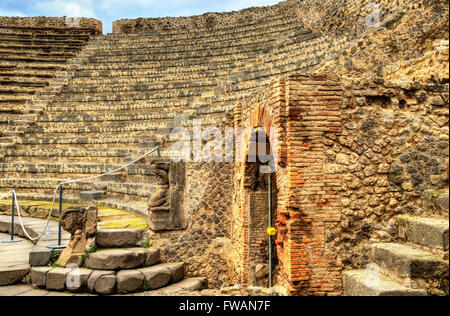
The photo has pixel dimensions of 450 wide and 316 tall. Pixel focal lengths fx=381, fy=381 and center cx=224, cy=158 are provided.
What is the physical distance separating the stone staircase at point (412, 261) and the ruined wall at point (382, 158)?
0.12 metres

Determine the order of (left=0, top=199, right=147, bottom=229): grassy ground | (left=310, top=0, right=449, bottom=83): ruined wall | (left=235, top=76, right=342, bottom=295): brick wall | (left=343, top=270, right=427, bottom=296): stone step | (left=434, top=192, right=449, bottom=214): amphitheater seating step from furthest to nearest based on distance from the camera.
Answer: (left=310, top=0, right=449, bottom=83): ruined wall
(left=0, top=199, right=147, bottom=229): grassy ground
(left=235, top=76, right=342, bottom=295): brick wall
(left=434, top=192, right=449, bottom=214): amphitheater seating step
(left=343, top=270, right=427, bottom=296): stone step

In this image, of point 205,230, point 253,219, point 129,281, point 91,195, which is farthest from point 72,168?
point 253,219

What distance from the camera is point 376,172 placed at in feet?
12.5

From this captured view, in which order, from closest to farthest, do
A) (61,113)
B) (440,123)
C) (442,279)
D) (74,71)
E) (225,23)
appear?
1. (442,279)
2. (440,123)
3. (61,113)
4. (74,71)
5. (225,23)

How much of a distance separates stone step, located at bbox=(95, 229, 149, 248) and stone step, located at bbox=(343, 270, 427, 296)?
2.77 m

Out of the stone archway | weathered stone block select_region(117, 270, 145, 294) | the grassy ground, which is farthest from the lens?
the grassy ground

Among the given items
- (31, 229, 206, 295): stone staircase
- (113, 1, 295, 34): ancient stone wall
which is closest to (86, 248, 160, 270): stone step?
(31, 229, 206, 295): stone staircase

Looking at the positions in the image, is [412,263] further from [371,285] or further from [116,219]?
[116,219]

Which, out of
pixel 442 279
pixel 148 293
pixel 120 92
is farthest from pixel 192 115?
pixel 442 279

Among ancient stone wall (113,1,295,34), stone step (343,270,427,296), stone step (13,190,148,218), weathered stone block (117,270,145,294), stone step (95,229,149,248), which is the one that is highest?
ancient stone wall (113,1,295,34)

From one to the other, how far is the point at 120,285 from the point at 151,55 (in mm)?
11763

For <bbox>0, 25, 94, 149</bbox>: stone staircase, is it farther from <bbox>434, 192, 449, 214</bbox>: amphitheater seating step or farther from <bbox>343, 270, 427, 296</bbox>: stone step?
<bbox>434, 192, 449, 214</bbox>: amphitheater seating step

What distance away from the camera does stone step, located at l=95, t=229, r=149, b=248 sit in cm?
492

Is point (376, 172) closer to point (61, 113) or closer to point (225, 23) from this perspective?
point (61, 113)
